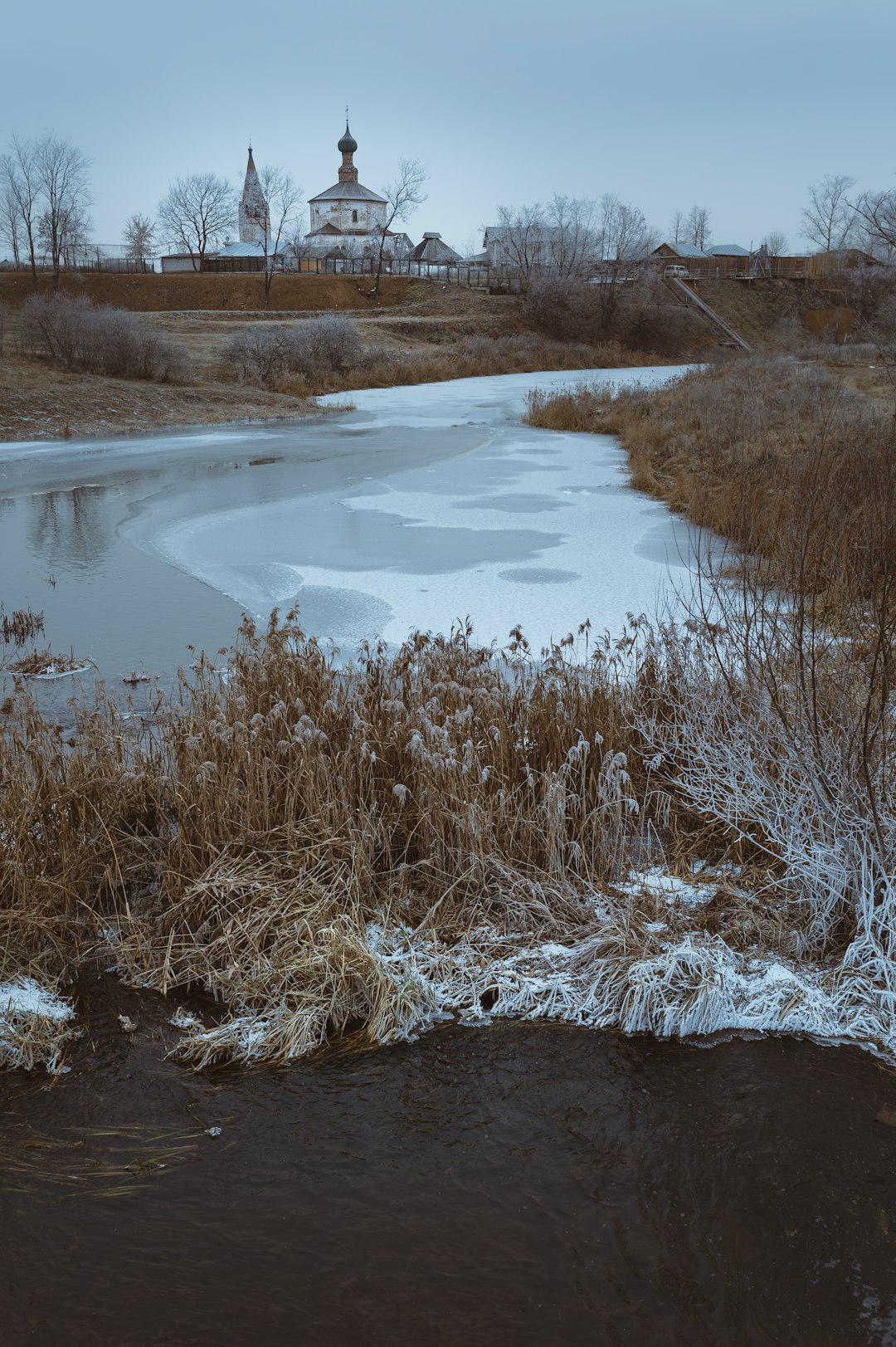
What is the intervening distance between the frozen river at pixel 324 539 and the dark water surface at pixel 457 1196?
4.06 m

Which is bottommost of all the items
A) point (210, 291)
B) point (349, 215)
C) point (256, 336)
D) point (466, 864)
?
A: point (466, 864)

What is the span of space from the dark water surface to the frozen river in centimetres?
406

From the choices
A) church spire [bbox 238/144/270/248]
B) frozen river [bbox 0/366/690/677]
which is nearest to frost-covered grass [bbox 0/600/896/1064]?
frozen river [bbox 0/366/690/677]

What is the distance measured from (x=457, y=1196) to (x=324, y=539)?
894cm

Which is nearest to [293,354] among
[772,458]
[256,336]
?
[256,336]

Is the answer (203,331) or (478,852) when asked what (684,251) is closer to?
(203,331)

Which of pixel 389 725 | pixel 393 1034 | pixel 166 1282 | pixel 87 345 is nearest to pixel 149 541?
pixel 389 725

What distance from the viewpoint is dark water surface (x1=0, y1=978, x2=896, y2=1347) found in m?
2.73

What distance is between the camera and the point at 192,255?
72.6 metres

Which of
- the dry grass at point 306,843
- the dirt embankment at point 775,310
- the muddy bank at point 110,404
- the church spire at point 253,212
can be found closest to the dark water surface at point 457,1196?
the dry grass at point 306,843

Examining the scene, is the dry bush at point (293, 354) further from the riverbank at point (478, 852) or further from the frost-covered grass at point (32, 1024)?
the frost-covered grass at point (32, 1024)

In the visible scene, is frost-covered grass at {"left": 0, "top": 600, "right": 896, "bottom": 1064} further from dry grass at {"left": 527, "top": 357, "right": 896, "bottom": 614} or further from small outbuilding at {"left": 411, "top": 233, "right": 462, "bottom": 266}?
small outbuilding at {"left": 411, "top": 233, "right": 462, "bottom": 266}

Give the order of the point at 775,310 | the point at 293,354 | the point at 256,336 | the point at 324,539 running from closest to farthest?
the point at 324,539, the point at 293,354, the point at 256,336, the point at 775,310

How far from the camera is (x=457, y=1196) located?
Result: 122 inches
